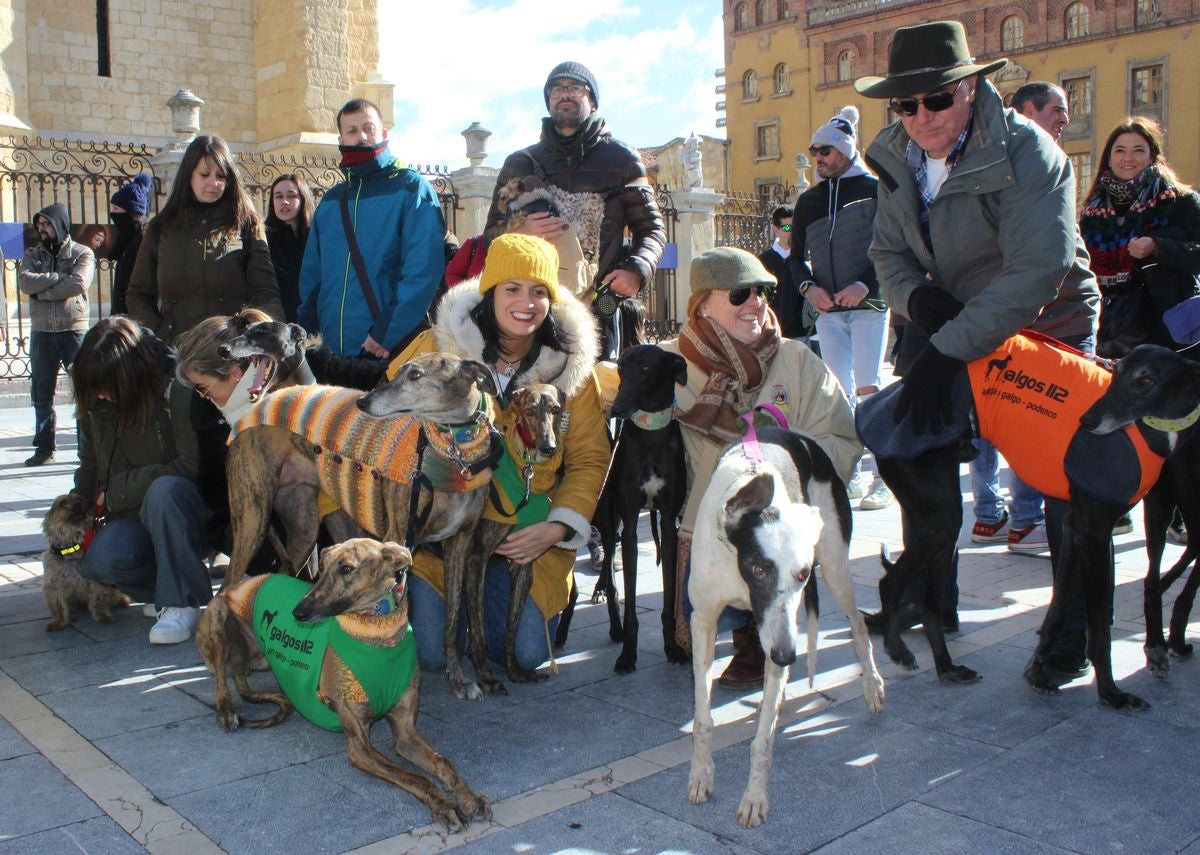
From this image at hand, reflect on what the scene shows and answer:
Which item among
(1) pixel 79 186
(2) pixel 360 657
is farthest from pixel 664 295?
(2) pixel 360 657

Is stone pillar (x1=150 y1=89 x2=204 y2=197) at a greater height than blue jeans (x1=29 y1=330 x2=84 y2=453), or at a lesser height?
greater

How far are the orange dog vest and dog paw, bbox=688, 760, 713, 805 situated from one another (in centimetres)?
161

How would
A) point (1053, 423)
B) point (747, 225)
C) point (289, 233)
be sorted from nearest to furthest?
point (1053, 423), point (289, 233), point (747, 225)

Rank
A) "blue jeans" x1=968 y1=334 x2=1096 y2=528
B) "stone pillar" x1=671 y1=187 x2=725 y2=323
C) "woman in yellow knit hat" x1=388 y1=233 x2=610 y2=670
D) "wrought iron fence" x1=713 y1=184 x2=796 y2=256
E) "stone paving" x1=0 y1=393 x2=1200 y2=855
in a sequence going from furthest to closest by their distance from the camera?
"wrought iron fence" x1=713 y1=184 x2=796 y2=256 < "stone pillar" x1=671 y1=187 x2=725 y2=323 < "blue jeans" x1=968 y1=334 x2=1096 y2=528 < "woman in yellow knit hat" x1=388 y1=233 x2=610 y2=670 < "stone paving" x1=0 y1=393 x2=1200 y2=855

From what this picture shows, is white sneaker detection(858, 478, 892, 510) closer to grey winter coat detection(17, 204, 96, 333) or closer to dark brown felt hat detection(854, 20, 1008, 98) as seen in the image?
dark brown felt hat detection(854, 20, 1008, 98)

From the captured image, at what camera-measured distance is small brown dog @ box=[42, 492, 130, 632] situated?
4.65 m

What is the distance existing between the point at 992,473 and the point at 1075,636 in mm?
2419

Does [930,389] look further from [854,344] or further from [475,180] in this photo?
[475,180]

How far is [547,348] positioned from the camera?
428 cm

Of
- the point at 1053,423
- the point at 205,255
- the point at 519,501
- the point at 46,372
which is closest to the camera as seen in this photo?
the point at 1053,423

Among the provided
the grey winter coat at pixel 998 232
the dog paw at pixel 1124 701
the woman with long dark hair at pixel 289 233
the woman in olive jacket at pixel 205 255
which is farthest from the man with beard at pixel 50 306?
the dog paw at pixel 1124 701

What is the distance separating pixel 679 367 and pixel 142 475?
2.38 metres

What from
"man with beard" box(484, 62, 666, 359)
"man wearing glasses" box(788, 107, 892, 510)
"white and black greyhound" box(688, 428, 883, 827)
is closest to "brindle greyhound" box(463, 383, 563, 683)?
"white and black greyhound" box(688, 428, 883, 827)

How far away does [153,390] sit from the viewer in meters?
4.69
